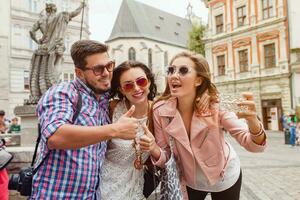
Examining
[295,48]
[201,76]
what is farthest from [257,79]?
[201,76]

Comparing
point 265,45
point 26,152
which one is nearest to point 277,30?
point 265,45

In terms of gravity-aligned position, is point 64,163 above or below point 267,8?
below

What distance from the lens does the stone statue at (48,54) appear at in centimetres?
723

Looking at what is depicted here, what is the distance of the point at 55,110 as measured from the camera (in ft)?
5.77

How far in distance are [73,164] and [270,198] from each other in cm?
477

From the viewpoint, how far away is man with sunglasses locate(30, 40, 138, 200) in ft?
5.60

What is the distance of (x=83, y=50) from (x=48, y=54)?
5.64 meters

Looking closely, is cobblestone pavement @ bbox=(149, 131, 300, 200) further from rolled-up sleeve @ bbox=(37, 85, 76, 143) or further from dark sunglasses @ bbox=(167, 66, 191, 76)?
rolled-up sleeve @ bbox=(37, 85, 76, 143)

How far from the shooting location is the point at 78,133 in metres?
1.68

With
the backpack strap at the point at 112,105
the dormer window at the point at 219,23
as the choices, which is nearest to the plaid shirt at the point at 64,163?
the backpack strap at the point at 112,105

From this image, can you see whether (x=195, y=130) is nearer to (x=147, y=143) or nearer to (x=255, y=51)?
(x=147, y=143)

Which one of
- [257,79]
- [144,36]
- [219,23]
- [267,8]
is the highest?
[144,36]

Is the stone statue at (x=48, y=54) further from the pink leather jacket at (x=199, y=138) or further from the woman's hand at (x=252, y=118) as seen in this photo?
the woman's hand at (x=252, y=118)

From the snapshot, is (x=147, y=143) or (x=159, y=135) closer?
(x=147, y=143)
